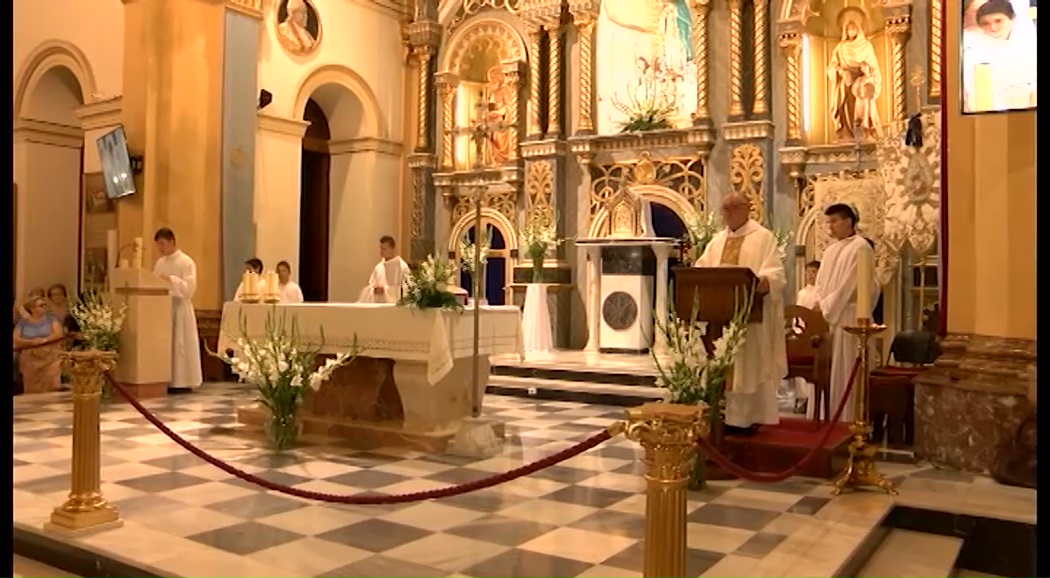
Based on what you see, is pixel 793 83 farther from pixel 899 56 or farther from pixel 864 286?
pixel 864 286

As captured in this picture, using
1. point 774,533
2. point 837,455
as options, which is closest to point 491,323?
point 837,455

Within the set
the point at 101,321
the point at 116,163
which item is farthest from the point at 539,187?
the point at 101,321

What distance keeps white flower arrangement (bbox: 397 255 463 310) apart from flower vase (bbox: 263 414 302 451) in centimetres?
116

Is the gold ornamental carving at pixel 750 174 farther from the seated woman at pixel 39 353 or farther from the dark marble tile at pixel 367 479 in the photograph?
the seated woman at pixel 39 353

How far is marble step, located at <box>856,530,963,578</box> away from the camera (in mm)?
4039

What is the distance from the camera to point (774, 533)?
429cm

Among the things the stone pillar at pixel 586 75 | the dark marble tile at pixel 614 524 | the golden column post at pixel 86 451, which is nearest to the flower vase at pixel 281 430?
the golden column post at pixel 86 451

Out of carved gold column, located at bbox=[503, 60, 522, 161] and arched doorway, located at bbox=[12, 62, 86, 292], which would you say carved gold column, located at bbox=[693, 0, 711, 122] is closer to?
carved gold column, located at bbox=[503, 60, 522, 161]

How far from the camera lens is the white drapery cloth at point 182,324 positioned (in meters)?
9.53

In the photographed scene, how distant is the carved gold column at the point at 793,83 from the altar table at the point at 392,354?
6.21m

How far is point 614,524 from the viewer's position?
4.49m

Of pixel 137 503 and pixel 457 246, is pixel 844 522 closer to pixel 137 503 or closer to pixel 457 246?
pixel 137 503

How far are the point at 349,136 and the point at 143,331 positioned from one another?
629 centimetres

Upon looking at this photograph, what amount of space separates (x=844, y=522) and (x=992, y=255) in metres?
2.08
